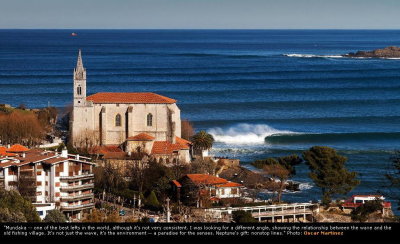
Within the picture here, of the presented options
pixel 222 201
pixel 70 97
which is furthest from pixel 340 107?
pixel 222 201

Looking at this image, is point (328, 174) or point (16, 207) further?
point (328, 174)

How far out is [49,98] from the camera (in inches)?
4323

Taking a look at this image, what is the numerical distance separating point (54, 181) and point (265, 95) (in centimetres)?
7336

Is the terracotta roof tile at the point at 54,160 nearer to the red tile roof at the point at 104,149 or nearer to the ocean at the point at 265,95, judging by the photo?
the ocean at the point at 265,95

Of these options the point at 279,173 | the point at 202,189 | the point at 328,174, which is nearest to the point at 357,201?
the point at 328,174

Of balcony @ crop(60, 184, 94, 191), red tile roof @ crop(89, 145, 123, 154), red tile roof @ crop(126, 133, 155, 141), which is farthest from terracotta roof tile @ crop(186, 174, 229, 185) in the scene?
red tile roof @ crop(126, 133, 155, 141)

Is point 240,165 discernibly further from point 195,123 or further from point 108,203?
point 195,123

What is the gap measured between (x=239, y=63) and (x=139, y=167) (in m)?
122

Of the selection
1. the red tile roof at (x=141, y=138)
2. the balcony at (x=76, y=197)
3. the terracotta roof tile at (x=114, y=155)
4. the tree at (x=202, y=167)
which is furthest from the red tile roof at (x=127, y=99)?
the balcony at (x=76, y=197)

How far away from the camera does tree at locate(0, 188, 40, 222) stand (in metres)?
39.0

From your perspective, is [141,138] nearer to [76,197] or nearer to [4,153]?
[4,153]

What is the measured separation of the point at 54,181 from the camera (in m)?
48.5
